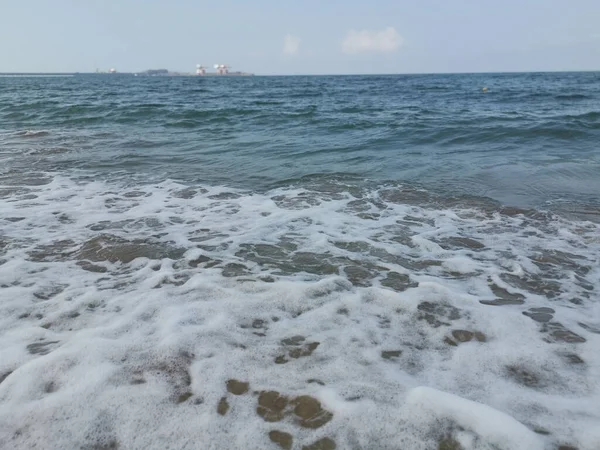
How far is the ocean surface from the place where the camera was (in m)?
1.94

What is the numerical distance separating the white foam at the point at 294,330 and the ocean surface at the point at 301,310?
0.04 feet

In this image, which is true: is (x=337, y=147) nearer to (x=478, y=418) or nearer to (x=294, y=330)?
(x=294, y=330)

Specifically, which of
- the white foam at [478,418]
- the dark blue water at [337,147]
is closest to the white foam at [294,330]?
the white foam at [478,418]

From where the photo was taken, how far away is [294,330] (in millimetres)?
2684

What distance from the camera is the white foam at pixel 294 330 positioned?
1.92 metres

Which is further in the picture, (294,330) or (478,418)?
(294,330)

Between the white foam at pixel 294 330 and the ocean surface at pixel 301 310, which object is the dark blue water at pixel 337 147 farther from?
the white foam at pixel 294 330

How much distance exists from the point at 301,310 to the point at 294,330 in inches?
10.3

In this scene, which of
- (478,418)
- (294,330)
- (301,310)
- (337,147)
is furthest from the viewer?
(337,147)

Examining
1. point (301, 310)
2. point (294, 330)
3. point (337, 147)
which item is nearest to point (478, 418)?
point (294, 330)

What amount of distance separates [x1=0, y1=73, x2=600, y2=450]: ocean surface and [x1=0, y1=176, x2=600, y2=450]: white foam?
1cm

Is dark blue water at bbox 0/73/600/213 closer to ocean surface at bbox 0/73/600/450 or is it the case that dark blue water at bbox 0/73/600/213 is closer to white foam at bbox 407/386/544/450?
ocean surface at bbox 0/73/600/450

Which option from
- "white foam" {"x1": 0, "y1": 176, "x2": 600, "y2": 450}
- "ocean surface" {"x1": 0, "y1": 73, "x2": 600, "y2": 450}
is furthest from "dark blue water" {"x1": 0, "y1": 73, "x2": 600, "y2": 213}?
"white foam" {"x1": 0, "y1": 176, "x2": 600, "y2": 450}

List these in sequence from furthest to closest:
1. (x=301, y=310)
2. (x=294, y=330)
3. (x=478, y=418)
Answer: (x=301, y=310)
(x=294, y=330)
(x=478, y=418)
